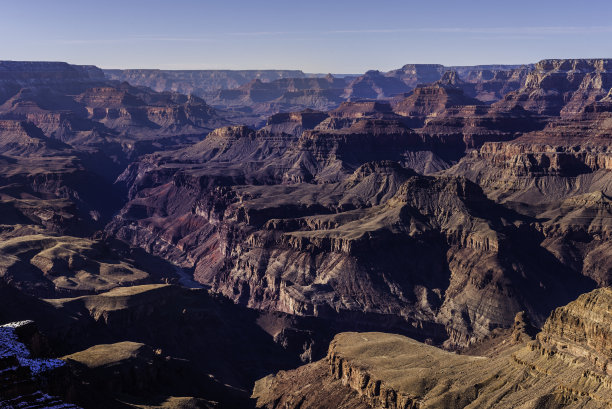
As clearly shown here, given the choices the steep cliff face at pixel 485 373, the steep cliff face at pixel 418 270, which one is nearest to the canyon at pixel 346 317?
the steep cliff face at pixel 485 373

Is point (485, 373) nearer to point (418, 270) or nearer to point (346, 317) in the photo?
point (346, 317)

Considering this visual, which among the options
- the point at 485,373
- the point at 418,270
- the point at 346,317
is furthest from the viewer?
the point at 418,270

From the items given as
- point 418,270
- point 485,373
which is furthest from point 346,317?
point 485,373

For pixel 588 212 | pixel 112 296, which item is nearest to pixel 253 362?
pixel 112 296

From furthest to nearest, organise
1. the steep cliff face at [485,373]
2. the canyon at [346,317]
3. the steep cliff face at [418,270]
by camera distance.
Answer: the steep cliff face at [418,270], the canyon at [346,317], the steep cliff face at [485,373]

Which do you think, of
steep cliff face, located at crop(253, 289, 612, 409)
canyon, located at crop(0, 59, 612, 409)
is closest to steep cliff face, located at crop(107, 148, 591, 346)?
canyon, located at crop(0, 59, 612, 409)

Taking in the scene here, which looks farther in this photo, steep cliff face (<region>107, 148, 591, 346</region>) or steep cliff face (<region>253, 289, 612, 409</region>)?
steep cliff face (<region>107, 148, 591, 346</region>)

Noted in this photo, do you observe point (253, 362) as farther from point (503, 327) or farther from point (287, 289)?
point (503, 327)

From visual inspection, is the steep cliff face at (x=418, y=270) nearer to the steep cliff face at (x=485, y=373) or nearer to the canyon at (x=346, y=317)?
the canyon at (x=346, y=317)

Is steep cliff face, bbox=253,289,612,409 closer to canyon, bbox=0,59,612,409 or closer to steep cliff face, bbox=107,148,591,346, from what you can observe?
canyon, bbox=0,59,612,409
